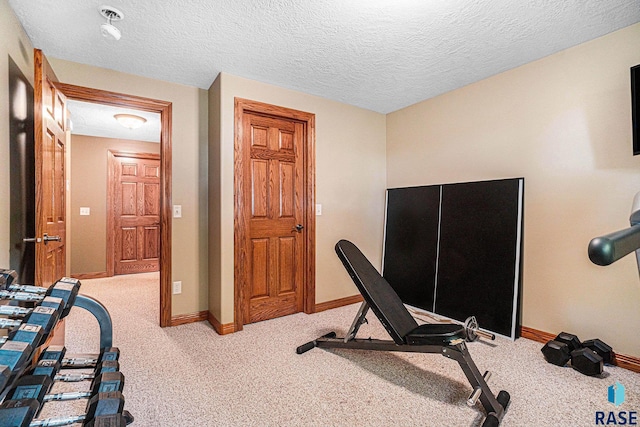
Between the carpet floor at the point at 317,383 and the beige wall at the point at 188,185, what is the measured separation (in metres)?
0.45

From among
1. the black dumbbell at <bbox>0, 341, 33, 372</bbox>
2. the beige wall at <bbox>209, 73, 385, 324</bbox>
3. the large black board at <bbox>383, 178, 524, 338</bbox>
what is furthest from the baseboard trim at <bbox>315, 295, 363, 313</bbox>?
the black dumbbell at <bbox>0, 341, 33, 372</bbox>

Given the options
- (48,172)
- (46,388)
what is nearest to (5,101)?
(48,172)

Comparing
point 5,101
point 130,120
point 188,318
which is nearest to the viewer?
point 5,101

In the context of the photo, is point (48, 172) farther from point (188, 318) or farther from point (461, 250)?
point (461, 250)

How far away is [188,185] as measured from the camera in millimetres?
3064

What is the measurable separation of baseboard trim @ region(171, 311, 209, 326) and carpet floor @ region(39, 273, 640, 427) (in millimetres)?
154

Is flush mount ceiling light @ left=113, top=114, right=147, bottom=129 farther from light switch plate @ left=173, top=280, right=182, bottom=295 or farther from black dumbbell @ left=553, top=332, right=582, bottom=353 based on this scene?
black dumbbell @ left=553, top=332, right=582, bottom=353

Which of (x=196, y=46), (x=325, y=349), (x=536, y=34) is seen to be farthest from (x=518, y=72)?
(x=325, y=349)

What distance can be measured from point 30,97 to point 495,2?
326 centimetres

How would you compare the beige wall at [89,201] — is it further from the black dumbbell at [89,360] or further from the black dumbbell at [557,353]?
the black dumbbell at [557,353]

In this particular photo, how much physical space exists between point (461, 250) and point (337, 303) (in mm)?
1479

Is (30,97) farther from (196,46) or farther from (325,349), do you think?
(325,349)

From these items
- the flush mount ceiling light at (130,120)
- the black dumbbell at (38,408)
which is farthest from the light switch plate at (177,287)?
the flush mount ceiling light at (130,120)

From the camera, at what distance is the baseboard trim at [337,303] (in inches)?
135
